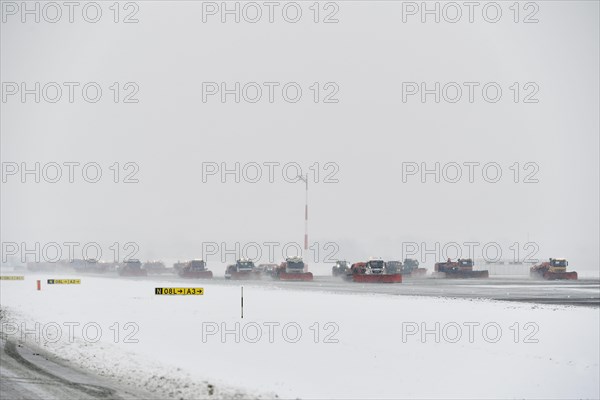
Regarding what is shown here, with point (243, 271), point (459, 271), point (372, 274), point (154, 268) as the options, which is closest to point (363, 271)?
point (372, 274)

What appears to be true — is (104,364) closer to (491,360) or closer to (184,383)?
(184,383)

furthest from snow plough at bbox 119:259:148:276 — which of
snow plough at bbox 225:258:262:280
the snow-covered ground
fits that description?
the snow-covered ground

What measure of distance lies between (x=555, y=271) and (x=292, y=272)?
20.2m

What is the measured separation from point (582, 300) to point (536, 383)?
18.1m

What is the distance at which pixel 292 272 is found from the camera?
197 feet

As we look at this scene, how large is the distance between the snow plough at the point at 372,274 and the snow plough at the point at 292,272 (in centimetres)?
321

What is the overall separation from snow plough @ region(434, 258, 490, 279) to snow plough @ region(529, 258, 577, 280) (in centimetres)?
424

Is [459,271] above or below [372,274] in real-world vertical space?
below

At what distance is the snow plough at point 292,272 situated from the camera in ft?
193

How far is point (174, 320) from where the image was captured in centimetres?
2281

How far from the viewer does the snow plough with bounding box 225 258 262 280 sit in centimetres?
6462

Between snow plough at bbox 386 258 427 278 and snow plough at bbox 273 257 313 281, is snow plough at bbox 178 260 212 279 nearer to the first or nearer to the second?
snow plough at bbox 273 257 313 281

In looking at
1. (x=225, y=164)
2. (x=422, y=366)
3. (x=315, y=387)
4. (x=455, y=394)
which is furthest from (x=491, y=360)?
(x=225, y=164)

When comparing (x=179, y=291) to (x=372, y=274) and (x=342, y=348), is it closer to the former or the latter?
(x=372, y=274)
